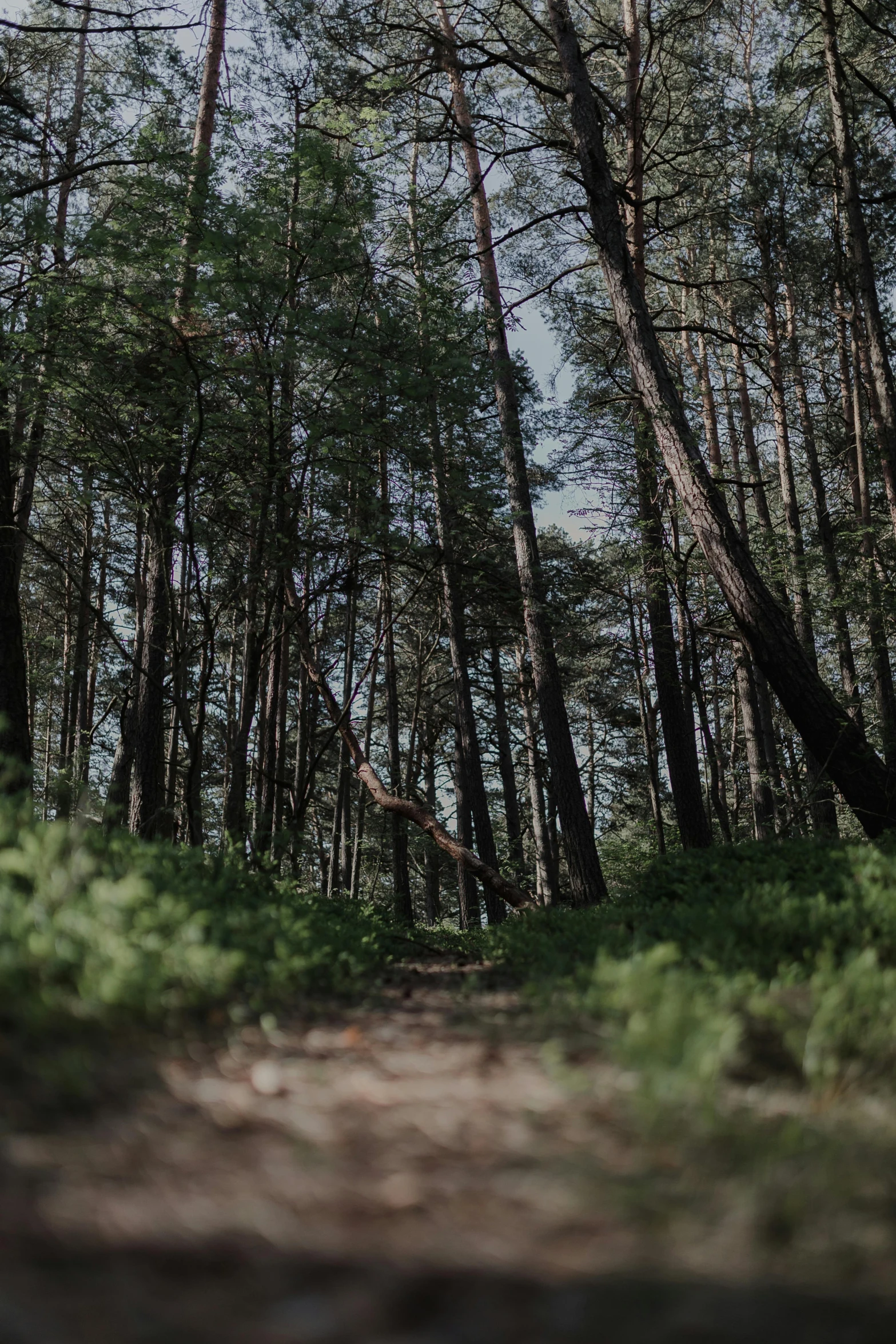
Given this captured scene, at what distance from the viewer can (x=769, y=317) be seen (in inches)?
697

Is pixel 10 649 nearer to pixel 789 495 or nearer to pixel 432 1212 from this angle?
pixel 432 1212

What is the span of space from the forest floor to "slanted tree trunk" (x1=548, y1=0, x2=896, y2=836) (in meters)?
5.94

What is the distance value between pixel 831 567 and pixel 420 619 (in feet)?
33.2


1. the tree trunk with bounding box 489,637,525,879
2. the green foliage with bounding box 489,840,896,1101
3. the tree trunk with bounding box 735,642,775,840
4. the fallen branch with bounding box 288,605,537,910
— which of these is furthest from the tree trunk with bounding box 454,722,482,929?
the green foliage with bounding box 489,840,896,1101

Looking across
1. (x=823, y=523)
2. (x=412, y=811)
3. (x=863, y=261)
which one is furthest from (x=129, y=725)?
(x=823, y=523)

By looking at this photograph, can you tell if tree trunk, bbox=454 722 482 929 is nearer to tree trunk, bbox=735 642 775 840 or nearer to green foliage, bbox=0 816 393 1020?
tree trunk, bbox=735 642 775 840

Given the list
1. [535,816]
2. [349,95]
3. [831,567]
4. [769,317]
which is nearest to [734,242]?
[769,317]

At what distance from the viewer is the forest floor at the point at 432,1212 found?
140 centimetres

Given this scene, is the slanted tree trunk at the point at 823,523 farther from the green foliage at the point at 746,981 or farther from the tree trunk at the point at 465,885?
the green foliage at the point at 746,981

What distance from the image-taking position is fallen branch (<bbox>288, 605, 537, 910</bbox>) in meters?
10.1

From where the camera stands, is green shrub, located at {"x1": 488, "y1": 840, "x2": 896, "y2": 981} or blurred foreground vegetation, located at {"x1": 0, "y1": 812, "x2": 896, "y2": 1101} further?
green shrub, located at {"x1": 488, "y1": 840, "x2": 896, "y2": 981}

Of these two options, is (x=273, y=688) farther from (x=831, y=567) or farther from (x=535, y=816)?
(x=831, y=567)

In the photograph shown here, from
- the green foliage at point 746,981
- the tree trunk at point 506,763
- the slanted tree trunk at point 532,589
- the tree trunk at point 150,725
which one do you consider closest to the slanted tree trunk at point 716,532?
the slanted tree trunk at point 532,589

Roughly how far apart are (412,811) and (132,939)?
811 centimetres
